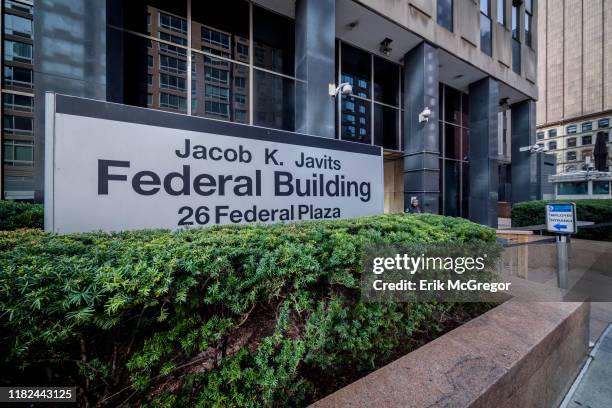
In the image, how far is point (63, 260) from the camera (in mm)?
1367

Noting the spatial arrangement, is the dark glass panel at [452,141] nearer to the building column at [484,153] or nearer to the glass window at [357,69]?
the building column at [484,153]

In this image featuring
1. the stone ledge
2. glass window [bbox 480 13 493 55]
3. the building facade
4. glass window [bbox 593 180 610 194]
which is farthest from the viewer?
glass window [bbox 593 180 610 194]

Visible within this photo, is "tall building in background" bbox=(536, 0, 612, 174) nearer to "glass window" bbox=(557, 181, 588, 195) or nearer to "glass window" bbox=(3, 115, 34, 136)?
"glass window" bbox=(557, 181, 588, 195)

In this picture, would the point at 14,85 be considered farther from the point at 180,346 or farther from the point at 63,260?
the point at 180,346

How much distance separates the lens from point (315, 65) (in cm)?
753

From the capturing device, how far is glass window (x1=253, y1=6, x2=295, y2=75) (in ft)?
27.2

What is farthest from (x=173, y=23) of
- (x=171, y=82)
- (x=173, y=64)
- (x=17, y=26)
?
(x=17, y=26)

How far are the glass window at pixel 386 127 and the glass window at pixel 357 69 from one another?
101 centimetres

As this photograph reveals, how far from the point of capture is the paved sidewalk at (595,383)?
274 centimetres

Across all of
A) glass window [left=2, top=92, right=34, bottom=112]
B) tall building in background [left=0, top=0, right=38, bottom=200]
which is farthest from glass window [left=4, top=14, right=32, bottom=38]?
glass window [left=2, top=92, right=34, bottom=112]

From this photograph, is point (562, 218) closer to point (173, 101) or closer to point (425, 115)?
point (425, 115)

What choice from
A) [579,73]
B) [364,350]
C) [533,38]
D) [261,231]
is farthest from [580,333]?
[579,73]

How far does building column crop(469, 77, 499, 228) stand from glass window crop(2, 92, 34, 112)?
17.0m

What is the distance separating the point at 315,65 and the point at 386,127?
537 cm
